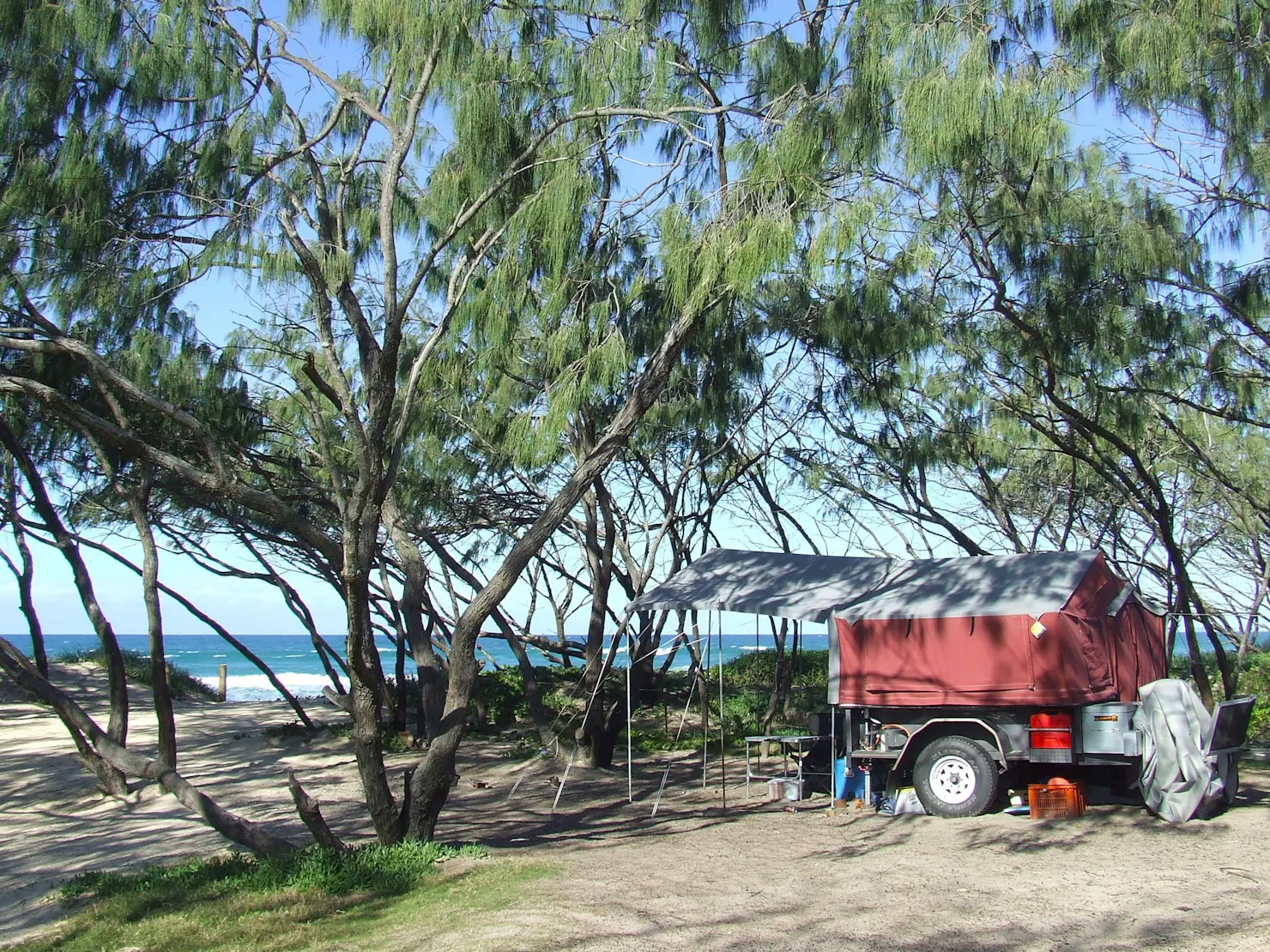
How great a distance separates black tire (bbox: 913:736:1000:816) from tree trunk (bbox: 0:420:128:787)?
7.02m

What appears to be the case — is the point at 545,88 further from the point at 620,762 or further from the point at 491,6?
the point at 620,762

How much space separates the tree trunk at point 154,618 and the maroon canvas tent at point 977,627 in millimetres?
4561

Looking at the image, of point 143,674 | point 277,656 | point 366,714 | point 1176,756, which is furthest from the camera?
point 277,656

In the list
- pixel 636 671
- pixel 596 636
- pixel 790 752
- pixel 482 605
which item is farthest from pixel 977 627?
pixel 636 671

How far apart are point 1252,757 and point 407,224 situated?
10113 millimetres

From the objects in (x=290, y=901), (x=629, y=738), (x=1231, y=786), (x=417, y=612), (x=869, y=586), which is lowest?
(x=290, y=901)

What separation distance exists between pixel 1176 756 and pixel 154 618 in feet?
28.9

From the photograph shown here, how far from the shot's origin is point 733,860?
699 cm

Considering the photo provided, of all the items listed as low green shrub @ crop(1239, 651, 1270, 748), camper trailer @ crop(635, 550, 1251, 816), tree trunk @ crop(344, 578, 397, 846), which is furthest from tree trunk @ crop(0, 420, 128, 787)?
low green shrub @ crop(1239, 651, 1270, 748)

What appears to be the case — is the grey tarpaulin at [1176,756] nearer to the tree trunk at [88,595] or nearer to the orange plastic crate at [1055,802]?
the orange plastic crate at [1055,802]

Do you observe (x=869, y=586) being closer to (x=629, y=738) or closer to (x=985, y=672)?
(x=985, y=672)

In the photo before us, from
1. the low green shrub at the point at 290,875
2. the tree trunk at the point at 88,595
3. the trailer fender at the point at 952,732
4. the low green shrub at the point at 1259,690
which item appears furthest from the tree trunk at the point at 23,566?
the low green shrub at the point at 1259,690

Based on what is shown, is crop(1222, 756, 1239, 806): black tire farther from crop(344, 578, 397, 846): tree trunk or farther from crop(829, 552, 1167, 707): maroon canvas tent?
crop(344, 578, 397, 846): tree trunk

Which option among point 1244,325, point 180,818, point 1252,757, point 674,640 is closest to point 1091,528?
point 1252,757
